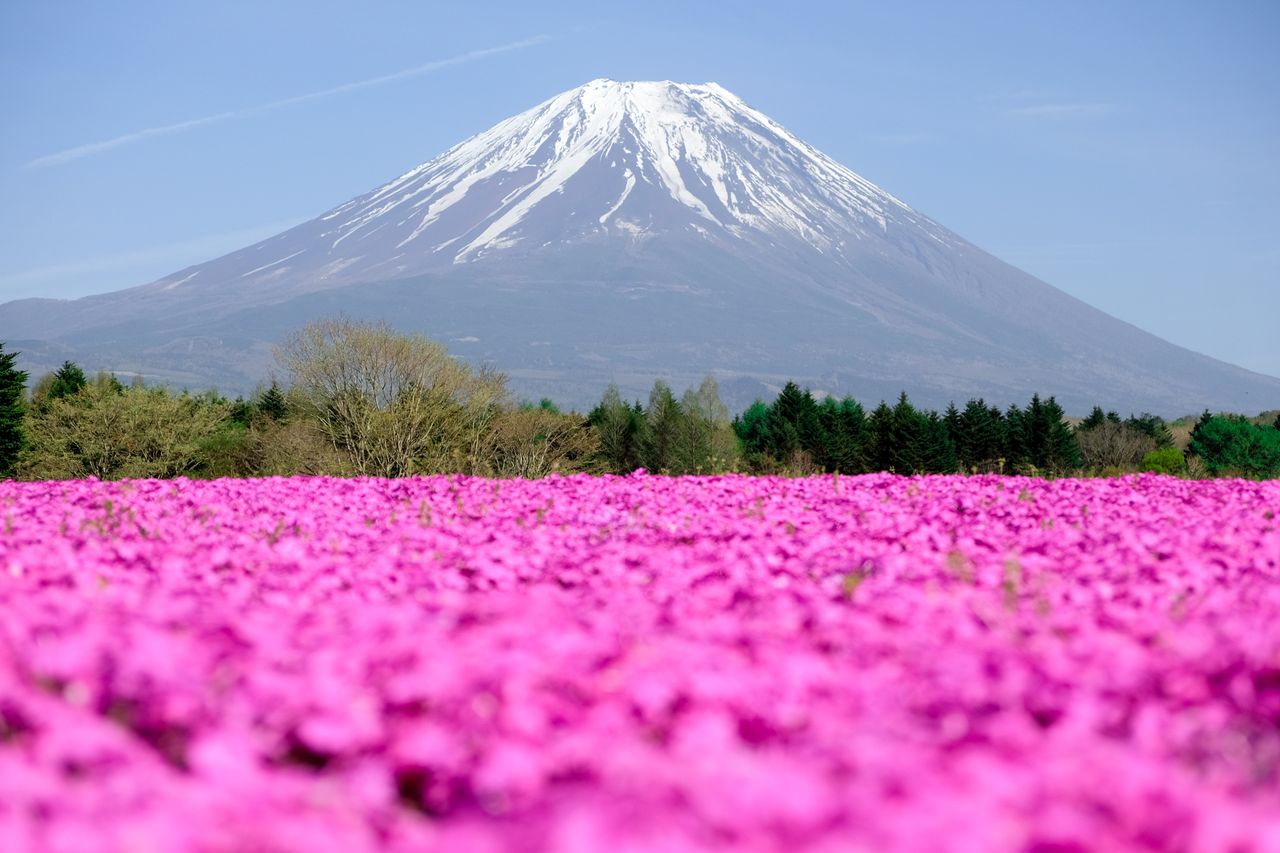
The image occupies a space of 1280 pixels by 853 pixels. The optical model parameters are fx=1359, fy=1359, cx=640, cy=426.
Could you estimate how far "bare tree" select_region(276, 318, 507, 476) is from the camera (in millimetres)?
35438

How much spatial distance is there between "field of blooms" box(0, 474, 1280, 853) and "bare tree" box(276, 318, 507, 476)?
28.0 m

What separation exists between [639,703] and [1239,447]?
65.8m

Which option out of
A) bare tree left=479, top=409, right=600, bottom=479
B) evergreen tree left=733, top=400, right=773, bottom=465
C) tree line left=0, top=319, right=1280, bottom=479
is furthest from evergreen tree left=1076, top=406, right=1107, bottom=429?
bare tree left=479, top=409, right=600, bottom=479

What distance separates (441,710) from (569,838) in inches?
49.7

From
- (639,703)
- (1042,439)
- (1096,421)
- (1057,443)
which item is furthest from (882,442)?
(639,703)

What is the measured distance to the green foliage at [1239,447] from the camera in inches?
2461

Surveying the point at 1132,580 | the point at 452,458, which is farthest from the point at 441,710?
the point at 452,458

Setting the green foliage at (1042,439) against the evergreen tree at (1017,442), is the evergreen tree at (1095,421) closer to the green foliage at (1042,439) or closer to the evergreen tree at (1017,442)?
the evergreen tree at (1017,442)

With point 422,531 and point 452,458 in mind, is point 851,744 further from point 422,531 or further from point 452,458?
point 452,458

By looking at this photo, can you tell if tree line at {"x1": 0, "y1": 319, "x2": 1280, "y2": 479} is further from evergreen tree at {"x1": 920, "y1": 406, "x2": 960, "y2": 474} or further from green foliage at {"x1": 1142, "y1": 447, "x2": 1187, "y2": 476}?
evergreen tree at {"x1": 920, "y1": 406, "x2": 960, "y2": 474}

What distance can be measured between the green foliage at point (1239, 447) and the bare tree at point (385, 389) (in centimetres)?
3716

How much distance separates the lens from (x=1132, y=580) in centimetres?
690

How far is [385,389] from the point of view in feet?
129

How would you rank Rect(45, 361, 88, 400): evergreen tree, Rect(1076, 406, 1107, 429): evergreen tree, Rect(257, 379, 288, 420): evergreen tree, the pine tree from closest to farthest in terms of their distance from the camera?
1. the pine tree
2. Rect(257, 379, 288, 420): evergreen tree
3. Rect(45, 361, 88, 400): evergreen tree
4. Rect(1076, 406, 1107, 429): evergreen tree
